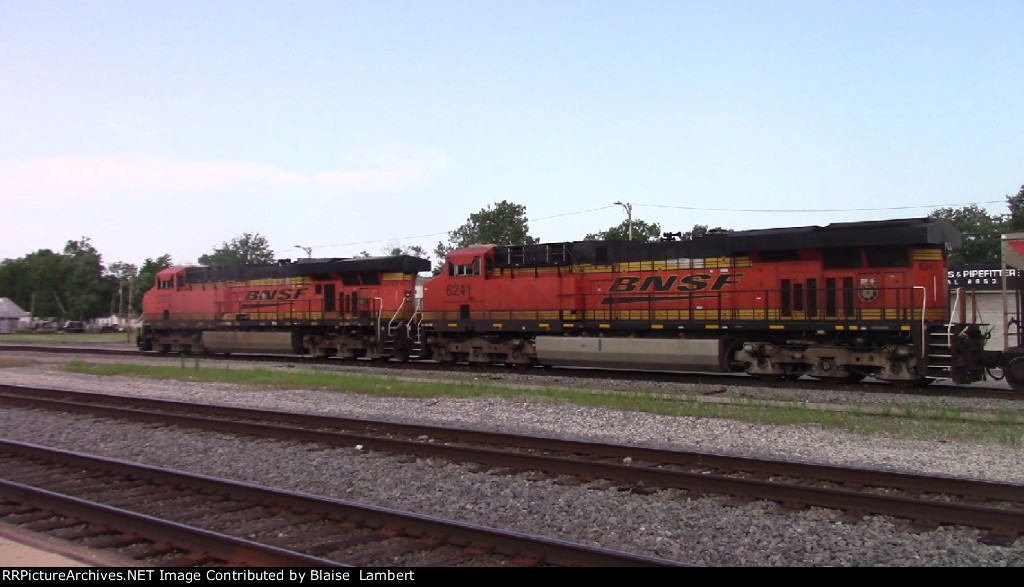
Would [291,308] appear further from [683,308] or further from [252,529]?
[252,529]

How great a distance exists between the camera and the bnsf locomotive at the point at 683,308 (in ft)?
49.4

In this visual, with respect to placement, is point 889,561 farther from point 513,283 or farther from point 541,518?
point 513,283

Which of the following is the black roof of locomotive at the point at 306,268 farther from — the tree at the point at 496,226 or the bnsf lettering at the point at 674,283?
the tree at the point at 496,226

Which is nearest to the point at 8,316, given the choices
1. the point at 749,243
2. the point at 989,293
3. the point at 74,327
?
the point at 74,327

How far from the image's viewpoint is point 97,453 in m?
9.88

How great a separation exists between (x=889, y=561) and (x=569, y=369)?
15.7 m

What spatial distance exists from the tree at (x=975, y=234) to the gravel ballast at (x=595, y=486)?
22.0 m

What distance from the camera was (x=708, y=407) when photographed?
1267cm

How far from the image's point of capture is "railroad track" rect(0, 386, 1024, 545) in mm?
6305

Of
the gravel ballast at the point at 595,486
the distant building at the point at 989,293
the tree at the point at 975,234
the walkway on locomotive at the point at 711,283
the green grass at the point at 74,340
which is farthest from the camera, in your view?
the green grass at the point at 74,340

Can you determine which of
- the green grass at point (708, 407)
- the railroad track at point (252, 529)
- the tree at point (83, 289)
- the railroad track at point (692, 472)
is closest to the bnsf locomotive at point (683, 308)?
the green grass at point (708, 407)

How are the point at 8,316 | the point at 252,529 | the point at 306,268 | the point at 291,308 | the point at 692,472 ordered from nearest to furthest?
the point at 252,529 < the point at 692,472 < the point at 306,268 < the point at 291,308 < the point at 8,316

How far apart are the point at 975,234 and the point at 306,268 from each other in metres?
28.8
